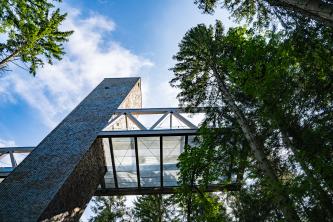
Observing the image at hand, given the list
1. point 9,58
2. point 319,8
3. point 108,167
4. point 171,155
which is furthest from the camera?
point 108,167

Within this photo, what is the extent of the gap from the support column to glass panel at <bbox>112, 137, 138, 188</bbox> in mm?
731

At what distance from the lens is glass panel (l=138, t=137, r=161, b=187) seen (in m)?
12.1

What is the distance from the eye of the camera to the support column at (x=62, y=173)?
8.16 meters

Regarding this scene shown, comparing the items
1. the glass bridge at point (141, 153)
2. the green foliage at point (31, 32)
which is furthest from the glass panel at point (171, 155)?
the green foliage at point (31, 32)

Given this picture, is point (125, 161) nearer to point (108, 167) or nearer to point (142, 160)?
point (142, 160)

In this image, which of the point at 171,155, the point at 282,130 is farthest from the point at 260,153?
the point at 171,155

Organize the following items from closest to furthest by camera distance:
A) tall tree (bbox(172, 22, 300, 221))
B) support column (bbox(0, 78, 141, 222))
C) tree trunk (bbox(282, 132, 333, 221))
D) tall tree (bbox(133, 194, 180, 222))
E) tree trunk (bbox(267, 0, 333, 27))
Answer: tree trunk (bbox(267, 0, 333, 27))
tree trunk (bbox(282, 132, 333, 221))
support column (bbox(0, 78, 141, 222))
tall tree (bbox(172, 22, 300, 221))
tall tree (bbox(133, 194, 180, 222))

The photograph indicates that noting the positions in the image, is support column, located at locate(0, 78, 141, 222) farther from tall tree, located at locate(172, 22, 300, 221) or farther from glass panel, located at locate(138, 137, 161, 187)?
tall tree, located at locate(172, 22, 300, 221)

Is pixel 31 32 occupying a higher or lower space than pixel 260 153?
higher

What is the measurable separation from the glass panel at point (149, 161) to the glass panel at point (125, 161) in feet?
1.19

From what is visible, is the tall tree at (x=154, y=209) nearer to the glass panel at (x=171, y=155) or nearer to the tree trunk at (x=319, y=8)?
the glass panel at (x=171, y=155)

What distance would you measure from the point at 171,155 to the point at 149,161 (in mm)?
1071

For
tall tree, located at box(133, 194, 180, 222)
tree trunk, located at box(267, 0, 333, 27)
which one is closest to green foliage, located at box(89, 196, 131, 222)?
tall tree, located at box(133, 194, 180, 222)

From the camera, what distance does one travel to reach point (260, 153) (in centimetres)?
790
